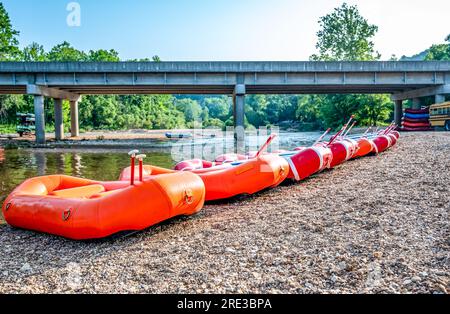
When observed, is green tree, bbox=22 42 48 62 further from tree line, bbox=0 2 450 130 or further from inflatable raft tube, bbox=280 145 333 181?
inflatable raft tube, bbox=280 145 333 181

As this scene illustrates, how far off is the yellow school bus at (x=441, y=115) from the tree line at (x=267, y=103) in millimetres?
16001

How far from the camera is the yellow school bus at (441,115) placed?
106ft

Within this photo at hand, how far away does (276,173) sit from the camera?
854 centimetres

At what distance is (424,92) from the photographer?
3919 cm

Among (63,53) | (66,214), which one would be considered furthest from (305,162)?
(63,53)

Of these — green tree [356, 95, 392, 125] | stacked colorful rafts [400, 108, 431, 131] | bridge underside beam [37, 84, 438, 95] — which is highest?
bridge underside beam [37, 84, 438, 95]

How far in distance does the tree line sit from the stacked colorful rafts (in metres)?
12.9

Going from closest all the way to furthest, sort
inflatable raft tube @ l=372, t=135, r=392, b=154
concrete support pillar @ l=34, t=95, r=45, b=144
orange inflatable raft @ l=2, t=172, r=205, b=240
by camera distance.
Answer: orange inflatable raft @ l=2, t=172, r=205, b=240
inflatable raft tube @ l=372, t=135, r=392, b=154
concrete support pillar @ l=34, t=95, r=45, b=144

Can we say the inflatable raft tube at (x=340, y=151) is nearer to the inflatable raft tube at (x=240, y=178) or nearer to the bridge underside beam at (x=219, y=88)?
the inflatable raft tube at (x=240, y=178)

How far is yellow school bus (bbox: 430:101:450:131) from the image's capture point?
32266 mm

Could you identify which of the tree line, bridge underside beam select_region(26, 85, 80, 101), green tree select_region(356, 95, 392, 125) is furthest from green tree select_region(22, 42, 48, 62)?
green tree select_region(356, 95, 392, 125)

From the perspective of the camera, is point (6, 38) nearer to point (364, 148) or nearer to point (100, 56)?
point (100, 56)

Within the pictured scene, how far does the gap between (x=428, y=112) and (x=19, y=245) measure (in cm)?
3810
